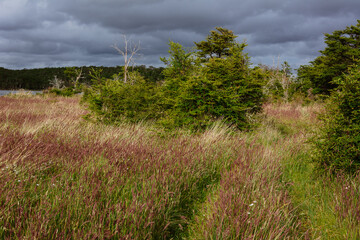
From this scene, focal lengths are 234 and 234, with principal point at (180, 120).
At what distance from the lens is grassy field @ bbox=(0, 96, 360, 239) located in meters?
2.27

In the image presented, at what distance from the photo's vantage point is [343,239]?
2555 mm

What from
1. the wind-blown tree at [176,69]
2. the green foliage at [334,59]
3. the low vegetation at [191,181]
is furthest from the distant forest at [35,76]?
the low vegetation at [191,181]

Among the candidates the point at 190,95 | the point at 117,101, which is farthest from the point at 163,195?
the point at 117,101

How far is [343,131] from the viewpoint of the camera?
418cm

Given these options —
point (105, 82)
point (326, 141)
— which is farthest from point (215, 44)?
point (326, 141)

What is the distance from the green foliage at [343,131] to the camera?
3993 millimetres

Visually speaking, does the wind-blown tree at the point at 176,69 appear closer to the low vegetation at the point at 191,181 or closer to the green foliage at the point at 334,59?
the low vegetation at the point at 191,181

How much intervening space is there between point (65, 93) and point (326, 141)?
29.6 meters

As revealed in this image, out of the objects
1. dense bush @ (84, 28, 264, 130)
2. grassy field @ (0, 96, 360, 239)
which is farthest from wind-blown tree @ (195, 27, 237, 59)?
grassy field @ (0, 96, 360, 239)

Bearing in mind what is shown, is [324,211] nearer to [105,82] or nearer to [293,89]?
[105,82]

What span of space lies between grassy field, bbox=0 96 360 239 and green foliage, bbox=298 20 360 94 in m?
19.3

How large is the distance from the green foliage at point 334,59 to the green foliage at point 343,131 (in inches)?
767

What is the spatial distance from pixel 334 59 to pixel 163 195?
24119 mm

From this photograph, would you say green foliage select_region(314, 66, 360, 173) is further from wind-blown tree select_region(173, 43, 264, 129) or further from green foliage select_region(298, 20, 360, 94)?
green foliage select_region(298, 20, 360, 94)
